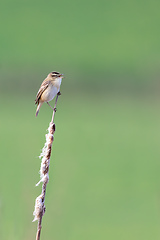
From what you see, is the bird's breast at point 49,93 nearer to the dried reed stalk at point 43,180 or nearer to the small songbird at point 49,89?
the small songbird at point 49,89

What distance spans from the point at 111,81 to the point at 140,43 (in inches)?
107

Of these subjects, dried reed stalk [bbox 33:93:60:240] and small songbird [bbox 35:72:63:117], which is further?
small songbird [bbox 35:72:63:117]

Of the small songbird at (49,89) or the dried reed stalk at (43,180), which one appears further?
the small songbird at (49,89)

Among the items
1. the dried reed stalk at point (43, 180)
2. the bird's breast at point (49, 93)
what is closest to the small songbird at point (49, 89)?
the bird's breast at point (49, 93)

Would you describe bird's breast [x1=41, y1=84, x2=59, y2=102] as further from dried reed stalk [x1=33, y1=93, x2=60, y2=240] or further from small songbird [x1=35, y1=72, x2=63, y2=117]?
dried reed stalk [x1=33, y1=93, x2=60, y2=240]

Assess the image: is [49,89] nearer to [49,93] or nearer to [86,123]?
[49,93]

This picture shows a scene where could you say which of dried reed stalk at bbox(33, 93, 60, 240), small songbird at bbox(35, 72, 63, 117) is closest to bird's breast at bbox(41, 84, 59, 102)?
small songbird at bbox(35, 72, 63, 117)

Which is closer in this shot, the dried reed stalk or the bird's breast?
the dried reed stalk

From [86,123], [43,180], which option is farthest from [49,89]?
[86,123]

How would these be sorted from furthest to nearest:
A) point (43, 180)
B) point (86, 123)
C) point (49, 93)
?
point (86, 123) → point (49, 93) → point (43, 180)

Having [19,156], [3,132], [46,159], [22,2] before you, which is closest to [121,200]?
[19,156]

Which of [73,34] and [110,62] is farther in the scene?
[73,34]

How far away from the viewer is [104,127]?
8.30m

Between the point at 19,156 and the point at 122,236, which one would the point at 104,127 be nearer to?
the point at 19,156
